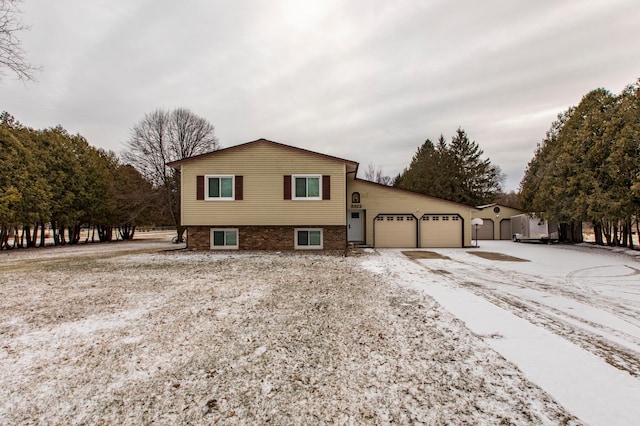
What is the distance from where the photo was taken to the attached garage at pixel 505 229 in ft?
86.1

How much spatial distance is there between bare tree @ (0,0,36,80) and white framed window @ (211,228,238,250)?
9.08 meters

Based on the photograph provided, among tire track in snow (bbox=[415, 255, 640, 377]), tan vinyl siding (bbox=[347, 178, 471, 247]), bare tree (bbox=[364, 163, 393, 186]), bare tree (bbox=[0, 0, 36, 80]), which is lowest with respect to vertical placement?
tire track in snow (bbox=[415, 255, 640, 377])

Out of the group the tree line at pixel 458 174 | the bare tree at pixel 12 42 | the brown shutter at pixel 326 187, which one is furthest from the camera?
the tree line at pixel 458 174

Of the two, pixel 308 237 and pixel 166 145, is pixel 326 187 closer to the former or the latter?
pixel 308 237

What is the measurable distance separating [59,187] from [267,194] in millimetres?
17509

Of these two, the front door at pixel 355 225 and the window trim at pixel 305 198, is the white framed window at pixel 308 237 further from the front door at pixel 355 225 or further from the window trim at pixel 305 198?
the front door at pixel 355 225

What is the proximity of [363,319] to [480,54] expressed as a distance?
14126 millimetres

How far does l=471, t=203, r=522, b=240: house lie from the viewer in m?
26.2

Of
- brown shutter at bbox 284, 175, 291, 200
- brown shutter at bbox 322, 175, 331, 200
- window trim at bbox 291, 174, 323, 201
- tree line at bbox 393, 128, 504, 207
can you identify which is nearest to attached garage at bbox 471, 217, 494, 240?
tree line at bbox 393, 128, 504, 207

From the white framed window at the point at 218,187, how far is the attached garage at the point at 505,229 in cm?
2502

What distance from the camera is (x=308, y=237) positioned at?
14602mm

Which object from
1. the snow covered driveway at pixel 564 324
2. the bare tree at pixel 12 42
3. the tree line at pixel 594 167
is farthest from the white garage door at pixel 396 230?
the bare tree at pixel 12 42

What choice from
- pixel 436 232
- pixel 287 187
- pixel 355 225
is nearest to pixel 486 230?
pixel 436 232

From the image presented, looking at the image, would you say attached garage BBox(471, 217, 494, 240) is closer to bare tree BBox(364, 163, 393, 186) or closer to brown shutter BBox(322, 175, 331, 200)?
brown shutter BBox(322, 175, 331, 200)
